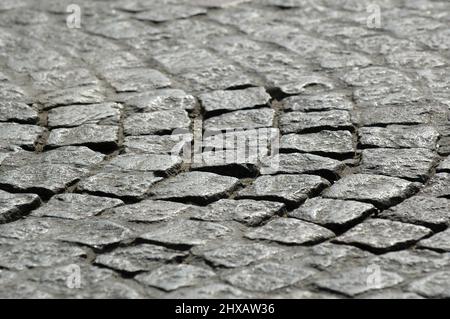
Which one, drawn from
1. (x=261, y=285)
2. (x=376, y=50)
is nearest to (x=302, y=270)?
(x=261, y=285)

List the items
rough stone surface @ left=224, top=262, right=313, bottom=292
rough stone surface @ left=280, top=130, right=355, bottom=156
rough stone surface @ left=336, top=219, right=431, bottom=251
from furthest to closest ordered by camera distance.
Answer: rough stone surface @ left=280, top=130, right=355, bottom=156 < rough stone surface @ left=336, top=219, right=431, bottom=251 < rough stone surface @ left=224, top=262, right=313, bottom=292

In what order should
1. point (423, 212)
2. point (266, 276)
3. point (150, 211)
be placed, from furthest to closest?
point (150, 211)
point (423, 212)
point (266, 276)

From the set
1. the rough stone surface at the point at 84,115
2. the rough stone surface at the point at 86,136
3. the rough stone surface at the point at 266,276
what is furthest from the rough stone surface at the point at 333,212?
the rough stone surface at the point at 84,115

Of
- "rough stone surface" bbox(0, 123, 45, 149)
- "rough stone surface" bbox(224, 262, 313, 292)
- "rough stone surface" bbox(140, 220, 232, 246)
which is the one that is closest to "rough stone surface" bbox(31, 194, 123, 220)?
"rough stone surface" bbox(140, 220, 232, 246)

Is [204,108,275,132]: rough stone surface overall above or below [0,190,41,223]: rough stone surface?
above

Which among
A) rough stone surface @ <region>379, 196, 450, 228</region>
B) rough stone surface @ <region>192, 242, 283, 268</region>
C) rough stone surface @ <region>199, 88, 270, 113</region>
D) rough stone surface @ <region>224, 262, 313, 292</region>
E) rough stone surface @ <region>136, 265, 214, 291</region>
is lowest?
rough stone surface @ <region>136, 265, 214, 291</region>

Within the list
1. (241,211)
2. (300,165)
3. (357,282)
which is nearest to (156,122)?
(300,165)

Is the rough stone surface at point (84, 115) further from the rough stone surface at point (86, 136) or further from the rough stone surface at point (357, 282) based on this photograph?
the rough stone surface at point (357, 282)

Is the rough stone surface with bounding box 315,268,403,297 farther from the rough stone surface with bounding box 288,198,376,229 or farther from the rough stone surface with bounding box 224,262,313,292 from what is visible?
the rough stone surface with bounding box 288,198,376,229

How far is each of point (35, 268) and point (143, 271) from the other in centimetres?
38

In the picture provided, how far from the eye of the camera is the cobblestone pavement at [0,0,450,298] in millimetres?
3271

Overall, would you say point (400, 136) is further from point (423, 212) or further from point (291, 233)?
point (291, 233)

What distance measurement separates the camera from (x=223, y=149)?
4.36 metres

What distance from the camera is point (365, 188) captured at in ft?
12.7
